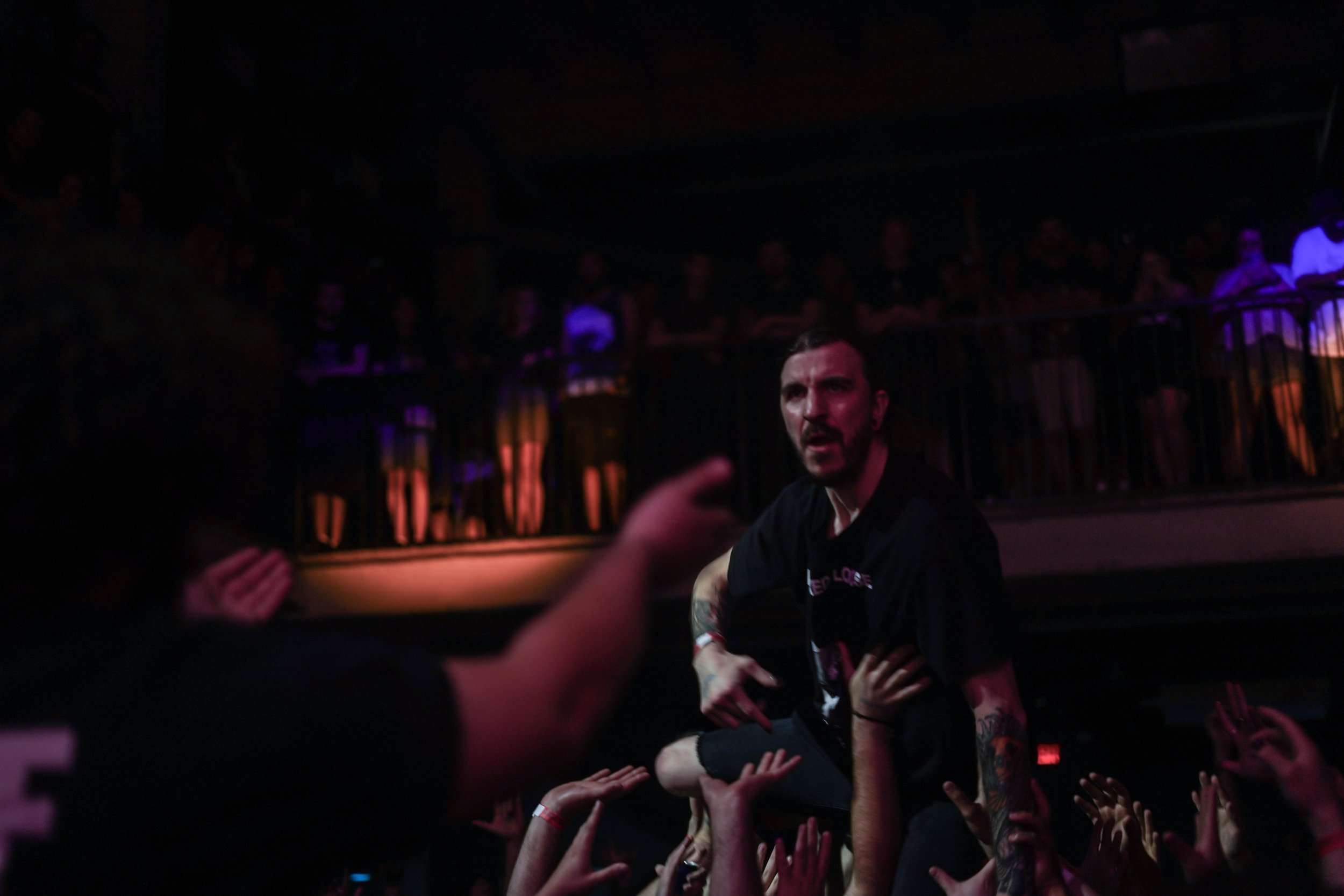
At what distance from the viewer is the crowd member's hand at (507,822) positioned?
15.7ft

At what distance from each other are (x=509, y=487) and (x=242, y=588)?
260 inches

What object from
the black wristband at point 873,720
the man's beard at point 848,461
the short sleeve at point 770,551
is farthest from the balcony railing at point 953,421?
the black wristband at point 873,720

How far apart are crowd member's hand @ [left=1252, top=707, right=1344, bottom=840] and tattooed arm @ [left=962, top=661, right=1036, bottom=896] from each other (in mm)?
670

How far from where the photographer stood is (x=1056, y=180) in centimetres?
1092

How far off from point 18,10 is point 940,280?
6.21m

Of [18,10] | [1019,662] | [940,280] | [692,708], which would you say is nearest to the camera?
[1019,662]

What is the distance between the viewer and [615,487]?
8023 mm

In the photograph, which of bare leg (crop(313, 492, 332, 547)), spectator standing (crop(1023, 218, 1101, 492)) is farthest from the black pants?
bare leg (crop(313, 492, 332, 547))

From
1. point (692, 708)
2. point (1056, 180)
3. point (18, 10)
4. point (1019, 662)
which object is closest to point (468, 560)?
point (692, 708)

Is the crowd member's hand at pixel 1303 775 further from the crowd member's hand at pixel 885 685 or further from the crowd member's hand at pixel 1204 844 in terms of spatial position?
the crowd member's hand at pixel 885 685

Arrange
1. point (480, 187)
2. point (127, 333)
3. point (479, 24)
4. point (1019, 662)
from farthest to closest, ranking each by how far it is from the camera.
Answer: point (480, 187) < point (479, 24) < point (1019, 662) < point (127, 333)

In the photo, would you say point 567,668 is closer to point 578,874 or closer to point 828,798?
point 578,874

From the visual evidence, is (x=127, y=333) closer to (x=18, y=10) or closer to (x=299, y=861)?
Result: (x=299, y=861)

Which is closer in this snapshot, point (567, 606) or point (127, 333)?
point (127, 333)
